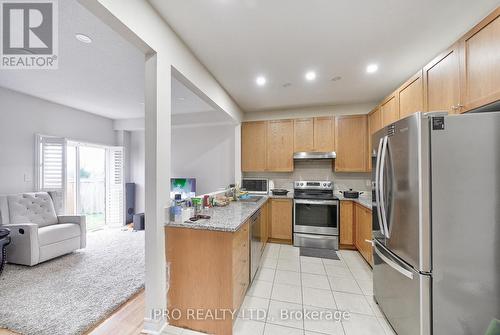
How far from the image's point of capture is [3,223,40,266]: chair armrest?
2670mm

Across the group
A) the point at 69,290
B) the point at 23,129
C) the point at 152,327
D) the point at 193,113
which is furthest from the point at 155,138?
the point at 23,129

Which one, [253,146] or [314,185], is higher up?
[253,146]

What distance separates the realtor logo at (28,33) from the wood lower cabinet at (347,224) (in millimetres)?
4224

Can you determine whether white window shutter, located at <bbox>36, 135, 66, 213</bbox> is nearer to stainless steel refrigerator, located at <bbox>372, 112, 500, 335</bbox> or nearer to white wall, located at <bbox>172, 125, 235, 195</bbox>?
white wall, located at <bbox>172, 125, 235, 195</bbox>

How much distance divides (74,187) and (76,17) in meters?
3.98

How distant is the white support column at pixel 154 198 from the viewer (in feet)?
5.27

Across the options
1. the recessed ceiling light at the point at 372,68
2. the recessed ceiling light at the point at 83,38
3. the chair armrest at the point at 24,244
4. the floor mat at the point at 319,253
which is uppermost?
the recessed ceiling light at the point at 83,38

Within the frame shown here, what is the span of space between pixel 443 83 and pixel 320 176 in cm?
248

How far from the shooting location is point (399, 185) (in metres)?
1.50

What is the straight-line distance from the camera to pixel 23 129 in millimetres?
3352

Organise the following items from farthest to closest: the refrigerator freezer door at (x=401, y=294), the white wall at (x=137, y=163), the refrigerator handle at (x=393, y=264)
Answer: the white wall at (x=137, y=163) < the refrigerator handle at (x=393, y=264) < the refrigerator freezer door at (x=401, y=294)

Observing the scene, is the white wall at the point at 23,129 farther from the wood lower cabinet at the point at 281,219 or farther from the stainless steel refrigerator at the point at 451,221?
the stainless steel refrigerator at the point at 451,221

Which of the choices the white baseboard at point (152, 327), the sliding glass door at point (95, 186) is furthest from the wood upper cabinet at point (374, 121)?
the sliding glass door at point (95, 186)

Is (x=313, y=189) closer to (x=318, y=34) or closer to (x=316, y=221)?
(x=316, y=221)
